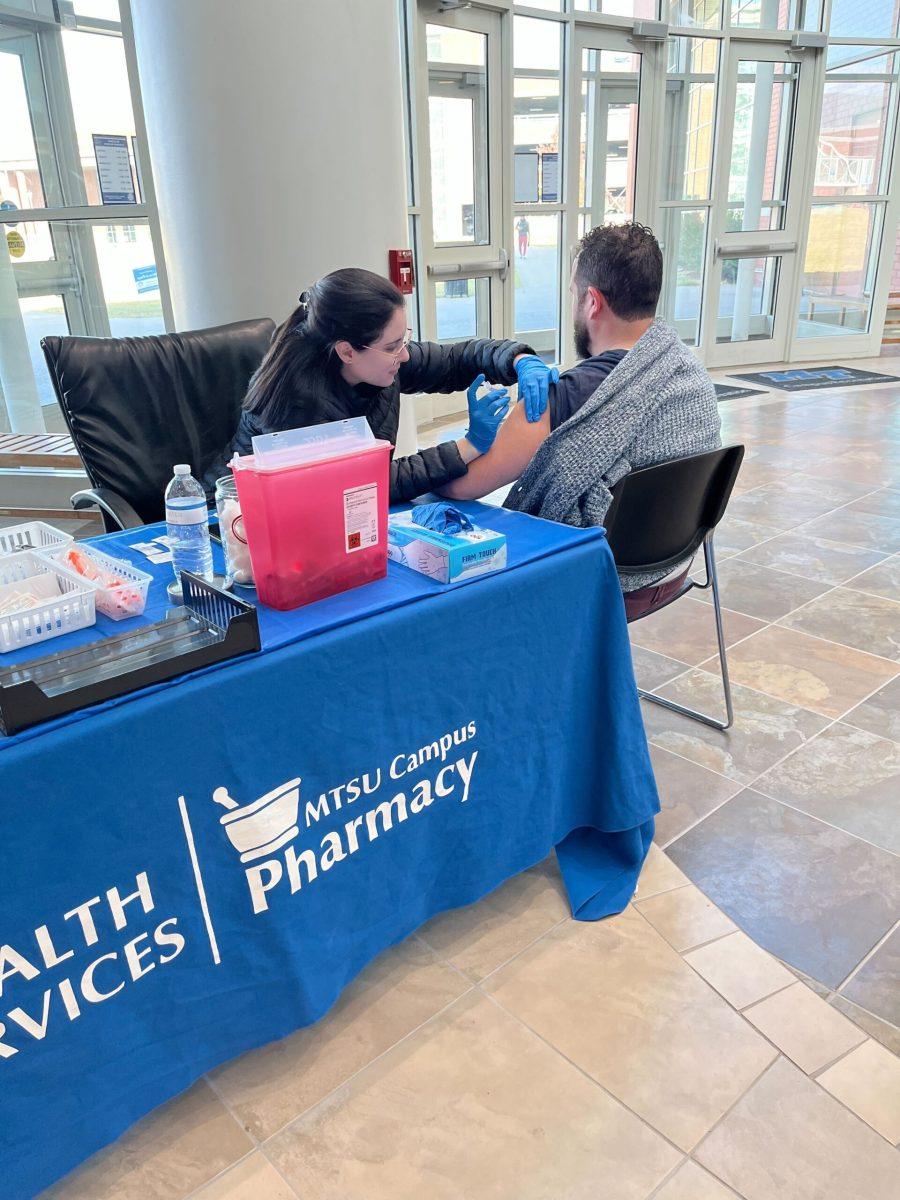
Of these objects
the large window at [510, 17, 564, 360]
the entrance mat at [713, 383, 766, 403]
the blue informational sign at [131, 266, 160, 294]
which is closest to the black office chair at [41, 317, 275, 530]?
the blue informational sign at [131, 266, 160, 294]

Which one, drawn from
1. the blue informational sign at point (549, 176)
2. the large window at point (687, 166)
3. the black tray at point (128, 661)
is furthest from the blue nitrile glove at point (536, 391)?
the large window at point (687, 166)

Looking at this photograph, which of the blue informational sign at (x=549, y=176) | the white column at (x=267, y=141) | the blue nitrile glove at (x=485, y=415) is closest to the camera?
the blue nitrile glove at (x=485, y=415)

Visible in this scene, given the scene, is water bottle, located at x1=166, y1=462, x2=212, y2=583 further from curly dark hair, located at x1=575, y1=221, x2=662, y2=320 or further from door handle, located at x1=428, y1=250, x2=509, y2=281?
door handle, located at x1=428, y1=250, x2=509, y2=281

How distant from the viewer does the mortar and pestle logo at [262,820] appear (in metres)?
1.11

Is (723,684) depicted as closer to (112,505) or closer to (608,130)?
(112,505)

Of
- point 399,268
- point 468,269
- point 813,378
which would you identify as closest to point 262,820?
point 399,268

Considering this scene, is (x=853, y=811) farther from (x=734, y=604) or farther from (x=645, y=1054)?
(x=734, y=604)

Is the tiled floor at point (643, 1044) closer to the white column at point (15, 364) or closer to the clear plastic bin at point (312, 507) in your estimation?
the clear plastic bin at point (312, 507)

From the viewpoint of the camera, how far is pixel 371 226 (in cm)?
294

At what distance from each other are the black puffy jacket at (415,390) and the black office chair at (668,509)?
317mm

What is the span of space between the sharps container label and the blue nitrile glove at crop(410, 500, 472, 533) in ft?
0.46

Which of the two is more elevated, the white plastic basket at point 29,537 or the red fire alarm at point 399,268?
the red fire alarm at point 399,268

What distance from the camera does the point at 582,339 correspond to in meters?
1.79

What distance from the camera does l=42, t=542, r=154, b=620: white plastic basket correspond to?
1142 mm
